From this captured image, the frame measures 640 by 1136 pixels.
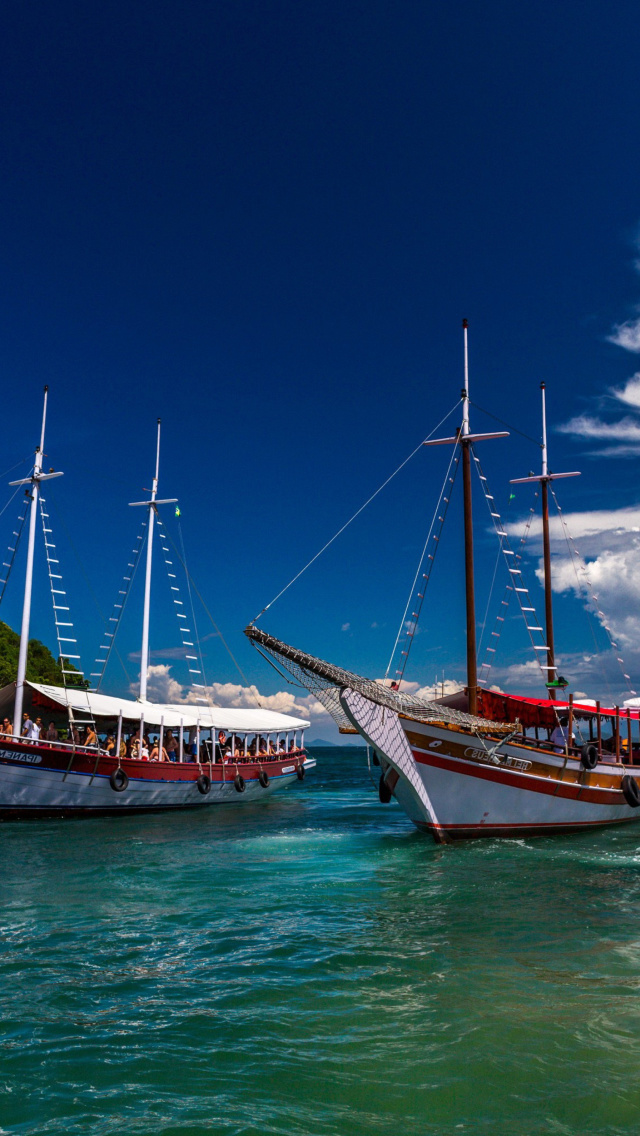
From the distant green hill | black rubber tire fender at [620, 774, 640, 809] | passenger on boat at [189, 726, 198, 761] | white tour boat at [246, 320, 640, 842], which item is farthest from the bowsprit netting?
the distant green hill

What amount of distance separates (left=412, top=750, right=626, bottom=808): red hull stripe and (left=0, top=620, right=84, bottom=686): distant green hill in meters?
43.7

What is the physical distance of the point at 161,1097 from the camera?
6977 mm

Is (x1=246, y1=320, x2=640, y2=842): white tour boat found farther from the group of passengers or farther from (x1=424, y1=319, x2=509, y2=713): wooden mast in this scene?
the group of passengers

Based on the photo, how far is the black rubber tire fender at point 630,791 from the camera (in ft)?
90.7

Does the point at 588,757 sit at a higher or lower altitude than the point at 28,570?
lower

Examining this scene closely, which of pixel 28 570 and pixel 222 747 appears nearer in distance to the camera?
pixel 28 570

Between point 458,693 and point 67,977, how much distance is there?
22107mm

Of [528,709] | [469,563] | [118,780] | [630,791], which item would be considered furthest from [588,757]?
[118,780]

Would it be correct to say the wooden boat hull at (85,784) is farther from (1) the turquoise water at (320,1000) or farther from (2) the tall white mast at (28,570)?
(1) the turquoise water at (320,1000)

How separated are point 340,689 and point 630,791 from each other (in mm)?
14240

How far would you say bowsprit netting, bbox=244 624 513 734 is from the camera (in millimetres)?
20797

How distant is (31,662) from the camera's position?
239ft

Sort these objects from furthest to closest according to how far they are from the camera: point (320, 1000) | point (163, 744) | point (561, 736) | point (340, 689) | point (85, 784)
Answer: point (163, 744)
point (85, 784)
point (561, 736)
point (340, 689)
point (320, 1000)

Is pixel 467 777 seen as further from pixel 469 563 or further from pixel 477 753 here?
pixel 469 563
